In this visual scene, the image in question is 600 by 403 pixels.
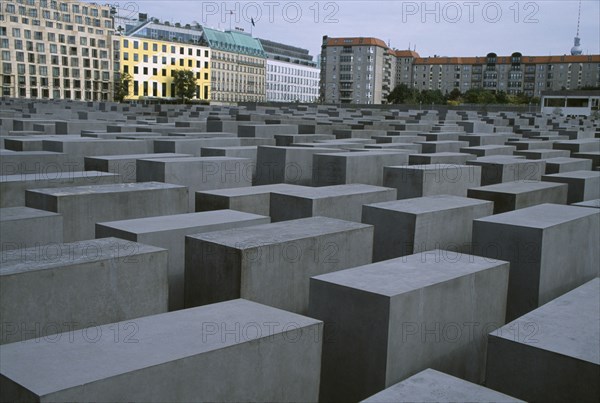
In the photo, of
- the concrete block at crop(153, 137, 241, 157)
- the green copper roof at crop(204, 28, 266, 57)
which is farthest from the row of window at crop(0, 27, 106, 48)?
the concrete block at crop(153, 137, 241, 157)

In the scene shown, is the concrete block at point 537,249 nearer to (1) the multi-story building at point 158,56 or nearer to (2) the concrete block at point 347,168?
(2) the concrete block at point 347,168

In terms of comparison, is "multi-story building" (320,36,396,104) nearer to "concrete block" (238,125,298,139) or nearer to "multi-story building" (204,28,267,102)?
"multi-story building" (204,28,267,102)

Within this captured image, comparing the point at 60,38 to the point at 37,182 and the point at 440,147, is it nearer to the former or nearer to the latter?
the point at 440,147

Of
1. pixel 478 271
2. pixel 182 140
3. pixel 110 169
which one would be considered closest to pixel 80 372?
pixel 478 271

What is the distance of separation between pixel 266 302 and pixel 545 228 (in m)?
2.69

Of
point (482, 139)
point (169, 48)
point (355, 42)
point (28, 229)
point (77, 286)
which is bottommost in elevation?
point (77, 286)

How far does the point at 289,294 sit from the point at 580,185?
6212mm

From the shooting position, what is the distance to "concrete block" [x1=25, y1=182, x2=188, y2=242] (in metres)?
6.84

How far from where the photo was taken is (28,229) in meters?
5.97

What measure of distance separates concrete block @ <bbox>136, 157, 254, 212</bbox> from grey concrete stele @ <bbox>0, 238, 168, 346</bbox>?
375cm

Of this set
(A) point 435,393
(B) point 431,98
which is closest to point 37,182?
(A) point 435,393

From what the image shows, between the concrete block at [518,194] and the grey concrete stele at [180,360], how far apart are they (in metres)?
5.02

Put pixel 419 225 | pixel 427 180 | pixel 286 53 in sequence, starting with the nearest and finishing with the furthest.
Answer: pixel 419 225
pixel 427 180
pixel 286 53

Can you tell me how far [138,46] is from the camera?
89562mm
